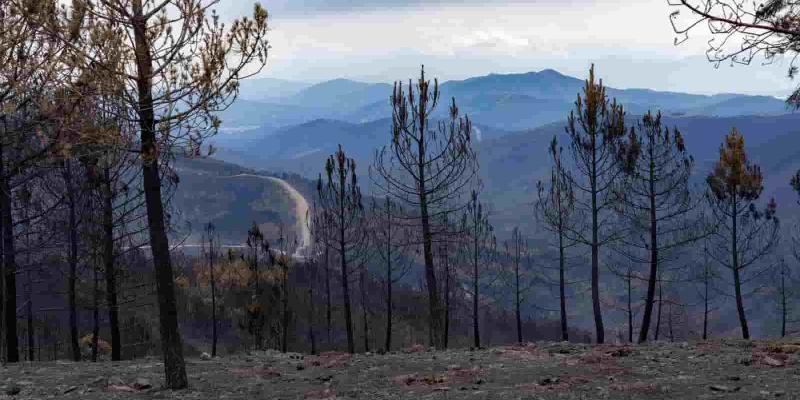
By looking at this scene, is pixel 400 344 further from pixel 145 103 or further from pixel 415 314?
pixel 145 103

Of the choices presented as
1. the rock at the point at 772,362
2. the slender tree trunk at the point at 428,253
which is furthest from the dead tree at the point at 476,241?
the rock at the point at 772,362

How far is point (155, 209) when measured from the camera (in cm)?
1285

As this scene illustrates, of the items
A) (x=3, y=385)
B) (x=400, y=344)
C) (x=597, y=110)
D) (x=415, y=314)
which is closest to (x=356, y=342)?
(x=400, y=344)

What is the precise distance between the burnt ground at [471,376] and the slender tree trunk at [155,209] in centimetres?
72

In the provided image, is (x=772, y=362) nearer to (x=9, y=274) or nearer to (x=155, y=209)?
(x=155, y=209)

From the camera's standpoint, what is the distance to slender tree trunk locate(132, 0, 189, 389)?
11922 millimetres

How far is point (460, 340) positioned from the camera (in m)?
96.0

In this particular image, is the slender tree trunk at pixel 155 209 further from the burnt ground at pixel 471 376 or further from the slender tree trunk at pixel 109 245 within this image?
the slender tree trunk at pixel 109 245

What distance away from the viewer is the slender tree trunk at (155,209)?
11.9 metres

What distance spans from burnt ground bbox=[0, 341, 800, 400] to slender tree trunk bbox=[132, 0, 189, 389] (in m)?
0.72

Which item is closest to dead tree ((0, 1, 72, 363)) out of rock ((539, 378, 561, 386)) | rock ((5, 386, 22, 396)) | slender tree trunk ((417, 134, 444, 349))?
rock ((5, 386, 22, 396))

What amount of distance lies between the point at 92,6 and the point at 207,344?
254ft

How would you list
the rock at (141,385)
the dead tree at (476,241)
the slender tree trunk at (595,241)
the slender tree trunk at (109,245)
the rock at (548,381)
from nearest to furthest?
the rock at (548,381) → the rock at (141,385) → the slender tree trunk at (109,245) → the slender tree trunk at (595,241) → the dead tree at (476,241)

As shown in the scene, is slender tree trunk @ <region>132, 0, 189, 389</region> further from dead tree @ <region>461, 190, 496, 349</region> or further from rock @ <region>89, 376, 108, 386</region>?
dead tree @ <region>461, 190, 496, 349</region>
